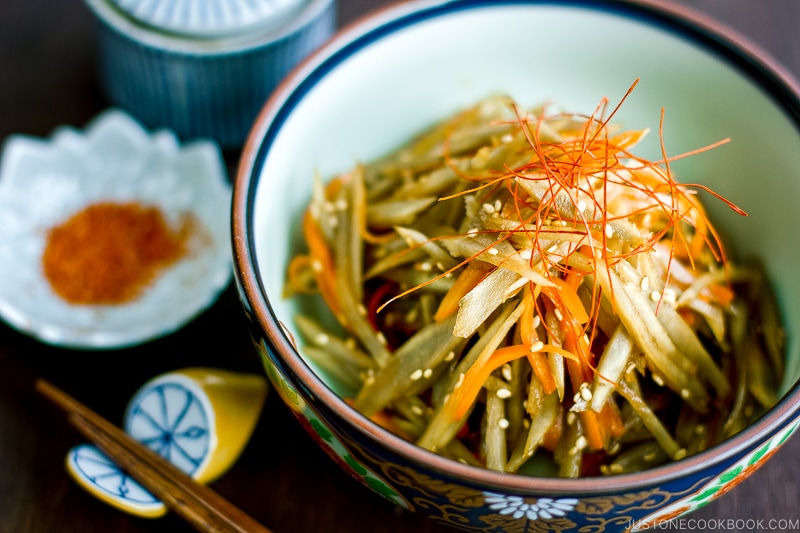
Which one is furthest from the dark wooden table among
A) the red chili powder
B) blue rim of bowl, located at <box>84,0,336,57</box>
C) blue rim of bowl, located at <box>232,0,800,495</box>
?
blue rim of bowl, located at <box>84,0,336,57</box>

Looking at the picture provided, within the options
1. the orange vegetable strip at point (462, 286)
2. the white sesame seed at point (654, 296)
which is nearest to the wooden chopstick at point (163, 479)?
the orange vegetable strip at point (462, 286)

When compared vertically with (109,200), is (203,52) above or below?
above

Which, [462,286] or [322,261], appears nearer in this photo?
[462,286]

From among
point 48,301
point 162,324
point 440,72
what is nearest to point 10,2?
point 48,301

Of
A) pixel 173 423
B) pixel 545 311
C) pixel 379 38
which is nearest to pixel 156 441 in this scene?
pixel 173 423

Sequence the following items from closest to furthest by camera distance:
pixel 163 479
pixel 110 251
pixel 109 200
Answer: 1. pixel 163 479
2. pixel 110 251
3. pixel 109 200

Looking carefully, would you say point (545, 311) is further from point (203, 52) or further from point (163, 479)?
point (203, 52)

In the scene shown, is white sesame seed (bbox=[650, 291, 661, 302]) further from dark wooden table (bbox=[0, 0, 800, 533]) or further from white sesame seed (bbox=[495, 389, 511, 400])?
dark wooden table (bbox=[0, 0, 800, 533])

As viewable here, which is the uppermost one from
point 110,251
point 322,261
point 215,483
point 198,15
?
point 198,15

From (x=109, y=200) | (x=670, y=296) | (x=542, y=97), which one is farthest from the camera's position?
(x=109, y=200)
